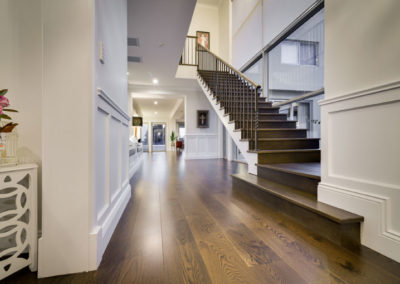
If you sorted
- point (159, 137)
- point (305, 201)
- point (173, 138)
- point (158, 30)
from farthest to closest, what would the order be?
point (159, 137) < point (173, 138) < point (158, 30) < point (305, 201)

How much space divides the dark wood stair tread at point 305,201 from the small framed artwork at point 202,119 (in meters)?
4.38

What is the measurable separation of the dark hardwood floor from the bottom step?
6 cm

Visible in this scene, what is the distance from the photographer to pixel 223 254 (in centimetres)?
102

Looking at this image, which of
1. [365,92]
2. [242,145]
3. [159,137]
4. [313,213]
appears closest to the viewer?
[365,92]

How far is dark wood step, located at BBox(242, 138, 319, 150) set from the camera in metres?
2.56

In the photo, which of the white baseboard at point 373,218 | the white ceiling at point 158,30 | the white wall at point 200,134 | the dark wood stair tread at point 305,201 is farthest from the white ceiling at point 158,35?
the white baseboard at point 373,218

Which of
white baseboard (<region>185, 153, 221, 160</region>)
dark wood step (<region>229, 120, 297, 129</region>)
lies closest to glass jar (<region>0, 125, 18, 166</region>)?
dark wood step (<region>229, 120, 297, 129</region>)

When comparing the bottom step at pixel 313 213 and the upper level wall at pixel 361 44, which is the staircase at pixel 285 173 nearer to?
the bottom step at pixel 313 213

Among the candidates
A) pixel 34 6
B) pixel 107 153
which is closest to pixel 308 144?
pixel 107 153

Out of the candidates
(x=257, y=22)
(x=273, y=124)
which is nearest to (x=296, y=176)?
(x=273, y=124)

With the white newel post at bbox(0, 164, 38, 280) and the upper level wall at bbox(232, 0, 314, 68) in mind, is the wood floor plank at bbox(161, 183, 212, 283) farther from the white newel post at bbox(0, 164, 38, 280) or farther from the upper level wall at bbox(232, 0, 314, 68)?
the upper level wall at bbox(232, 0, 314, 68)

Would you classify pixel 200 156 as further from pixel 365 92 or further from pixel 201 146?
pixel 365 92

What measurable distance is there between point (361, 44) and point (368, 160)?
0.71 m

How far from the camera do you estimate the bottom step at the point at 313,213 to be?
1100 millimetres
